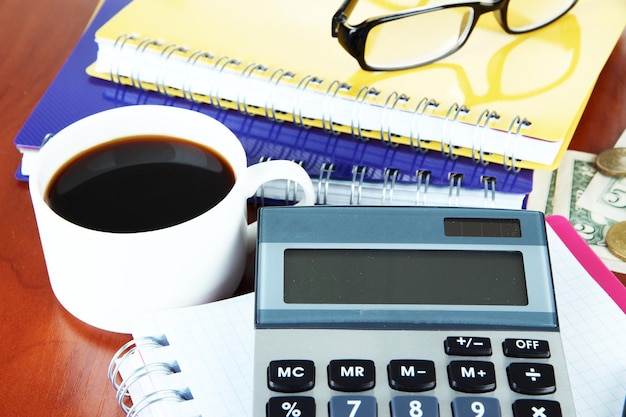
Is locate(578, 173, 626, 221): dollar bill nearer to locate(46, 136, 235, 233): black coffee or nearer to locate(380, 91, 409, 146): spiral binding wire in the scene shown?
locate(380, 91, 409, 146): spiral binding wire

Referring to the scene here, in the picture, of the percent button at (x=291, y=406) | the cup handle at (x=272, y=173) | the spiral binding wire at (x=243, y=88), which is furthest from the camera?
the spiral binding wire at (x=243, y=88)

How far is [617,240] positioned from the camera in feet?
1.79

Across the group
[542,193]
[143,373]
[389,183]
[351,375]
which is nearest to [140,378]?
[143,373]

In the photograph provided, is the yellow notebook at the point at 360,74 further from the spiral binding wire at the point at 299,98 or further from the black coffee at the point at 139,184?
the black coffee at the point at 139,184

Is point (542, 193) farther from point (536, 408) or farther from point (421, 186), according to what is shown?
point (536, 408)

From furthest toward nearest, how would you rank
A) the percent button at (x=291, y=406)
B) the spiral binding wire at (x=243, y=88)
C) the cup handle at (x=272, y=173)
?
1. the spiral binding wire at (x=243, y=88)
2. the cup handle at (x=272, y=173)
3. the percent button at (x=291, y=406)

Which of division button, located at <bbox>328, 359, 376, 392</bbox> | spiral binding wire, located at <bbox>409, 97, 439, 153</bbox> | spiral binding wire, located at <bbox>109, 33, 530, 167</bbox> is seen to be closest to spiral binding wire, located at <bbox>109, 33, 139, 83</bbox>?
spiral binding wire, located at <bbox>109, 33, 530, 167</bbox>

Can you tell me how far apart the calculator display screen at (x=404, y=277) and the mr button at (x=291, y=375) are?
0.04 m

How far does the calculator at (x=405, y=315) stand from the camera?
0.37 meters

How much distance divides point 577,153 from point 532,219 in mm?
222

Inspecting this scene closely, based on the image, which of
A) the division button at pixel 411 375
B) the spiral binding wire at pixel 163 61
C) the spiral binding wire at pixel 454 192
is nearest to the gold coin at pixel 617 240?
the spiral binding wire at pixel 454 192

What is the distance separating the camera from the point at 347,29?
569mm

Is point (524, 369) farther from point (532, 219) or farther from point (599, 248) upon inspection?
point (599, 248)

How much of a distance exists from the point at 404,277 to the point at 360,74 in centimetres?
22
